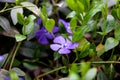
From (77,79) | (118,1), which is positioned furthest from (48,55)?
(77,79)

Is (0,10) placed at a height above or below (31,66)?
above

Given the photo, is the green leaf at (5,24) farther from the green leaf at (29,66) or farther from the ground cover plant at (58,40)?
the green leaf at (29,66)

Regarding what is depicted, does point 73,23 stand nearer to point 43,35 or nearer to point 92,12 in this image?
point 92,12

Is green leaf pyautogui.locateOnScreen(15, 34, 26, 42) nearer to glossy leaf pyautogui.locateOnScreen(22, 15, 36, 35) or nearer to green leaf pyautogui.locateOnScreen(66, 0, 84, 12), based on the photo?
glossy leaf pyautogui.locateOnScreen(22, 15, 36, 35)

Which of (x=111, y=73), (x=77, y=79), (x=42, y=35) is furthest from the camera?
(x=42, y=35)

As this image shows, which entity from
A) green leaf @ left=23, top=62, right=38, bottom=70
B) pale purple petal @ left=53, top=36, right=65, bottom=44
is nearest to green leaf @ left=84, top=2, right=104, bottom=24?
pale purple petal @ left=53, top=36, right=65, bottom=44

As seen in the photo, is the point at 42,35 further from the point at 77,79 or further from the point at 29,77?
the point at 77,79

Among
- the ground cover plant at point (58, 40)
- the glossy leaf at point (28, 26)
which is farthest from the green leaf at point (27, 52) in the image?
the glossy leaf at point (28, 26)

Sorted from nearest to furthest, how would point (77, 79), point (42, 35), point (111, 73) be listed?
point (77, 79) < point (111, 73) < point (42, 35)
